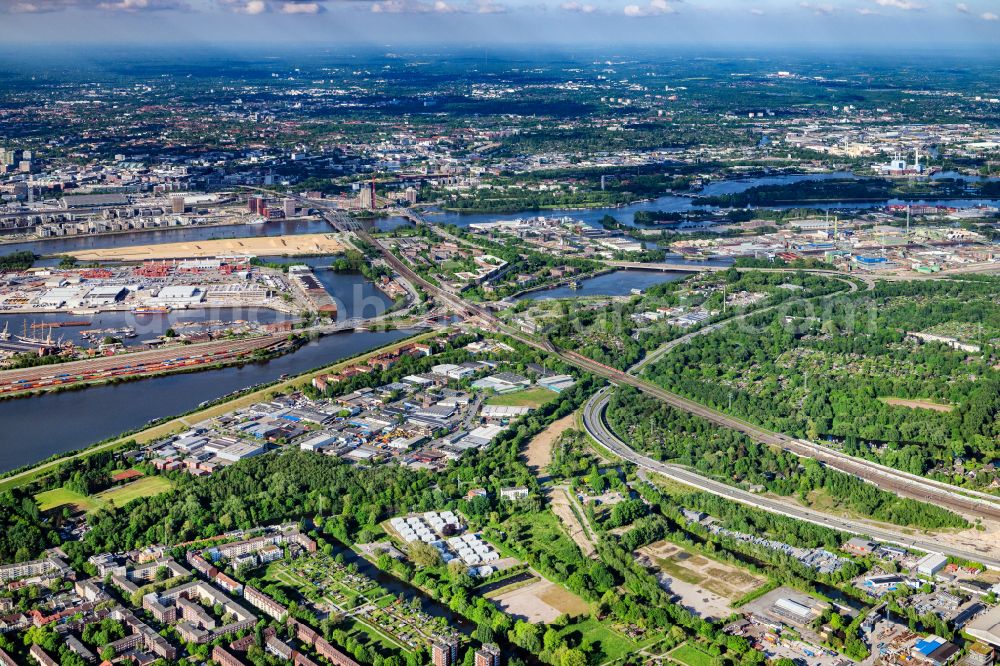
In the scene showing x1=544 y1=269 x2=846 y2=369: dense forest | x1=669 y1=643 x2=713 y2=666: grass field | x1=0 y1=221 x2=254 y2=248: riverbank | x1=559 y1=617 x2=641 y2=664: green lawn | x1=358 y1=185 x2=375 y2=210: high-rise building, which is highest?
x1=358 y1=185 x2=375 y2=210: high-rise building

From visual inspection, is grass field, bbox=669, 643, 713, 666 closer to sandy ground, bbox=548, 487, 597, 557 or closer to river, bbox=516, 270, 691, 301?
sandy ground, bbox=548, 487, 597, 557

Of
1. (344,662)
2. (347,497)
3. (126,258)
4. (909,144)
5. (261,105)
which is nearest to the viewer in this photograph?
(344,662)

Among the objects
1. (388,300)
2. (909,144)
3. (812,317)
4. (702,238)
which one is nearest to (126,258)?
(388,300)

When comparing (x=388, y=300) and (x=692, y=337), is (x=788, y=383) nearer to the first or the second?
(x=692, y=337)

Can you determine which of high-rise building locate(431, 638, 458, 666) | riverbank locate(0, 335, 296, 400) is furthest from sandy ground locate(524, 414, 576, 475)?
riverbank locate(0, 335, 296, 400)

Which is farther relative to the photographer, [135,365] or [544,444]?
[135,365]

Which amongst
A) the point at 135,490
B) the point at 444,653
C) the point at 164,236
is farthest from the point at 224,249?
the point at 444,653

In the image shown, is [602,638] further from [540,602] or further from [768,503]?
[768,503]
